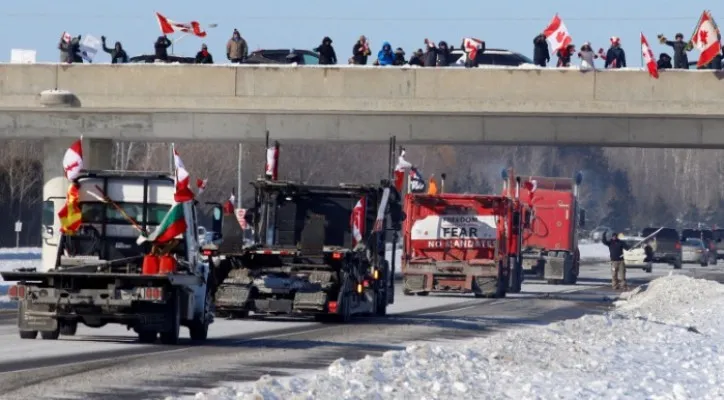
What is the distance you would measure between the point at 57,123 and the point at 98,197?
24.0 metres

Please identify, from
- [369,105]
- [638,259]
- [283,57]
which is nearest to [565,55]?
[369,105]

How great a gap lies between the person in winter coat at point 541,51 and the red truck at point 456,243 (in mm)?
5194

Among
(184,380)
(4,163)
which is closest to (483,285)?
(184,380)

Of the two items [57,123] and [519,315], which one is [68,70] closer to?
[57,123]

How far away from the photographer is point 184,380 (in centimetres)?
1625

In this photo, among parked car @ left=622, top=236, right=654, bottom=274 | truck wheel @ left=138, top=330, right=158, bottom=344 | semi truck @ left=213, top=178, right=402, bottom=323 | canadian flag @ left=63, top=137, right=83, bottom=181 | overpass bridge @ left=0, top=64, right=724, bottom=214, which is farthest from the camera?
parked car @ left=622, top=236, right=654, bottom=274

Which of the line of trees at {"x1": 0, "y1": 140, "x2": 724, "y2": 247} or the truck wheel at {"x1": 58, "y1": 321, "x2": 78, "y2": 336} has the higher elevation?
the line of trees at {"x1": 0, "y1": 140, "x2": 724, "y2": 247}

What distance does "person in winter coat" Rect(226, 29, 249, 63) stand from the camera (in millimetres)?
45656

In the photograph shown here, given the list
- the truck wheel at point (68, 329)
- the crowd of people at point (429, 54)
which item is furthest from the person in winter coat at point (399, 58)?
the truck wheel at point (68, 329)

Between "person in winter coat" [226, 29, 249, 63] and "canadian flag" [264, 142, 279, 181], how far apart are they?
14.1 metres

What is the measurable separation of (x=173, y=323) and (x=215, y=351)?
1030 mm

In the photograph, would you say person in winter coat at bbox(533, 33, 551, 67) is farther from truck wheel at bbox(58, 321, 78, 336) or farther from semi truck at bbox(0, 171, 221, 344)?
truck wheel at bbox(58, 321, 78, 336)

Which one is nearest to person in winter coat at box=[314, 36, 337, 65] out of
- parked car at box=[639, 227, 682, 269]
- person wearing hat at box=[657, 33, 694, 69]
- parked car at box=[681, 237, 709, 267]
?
person wearing hat at box=[657, 33, 694, 69]

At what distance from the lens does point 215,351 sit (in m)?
20.6
